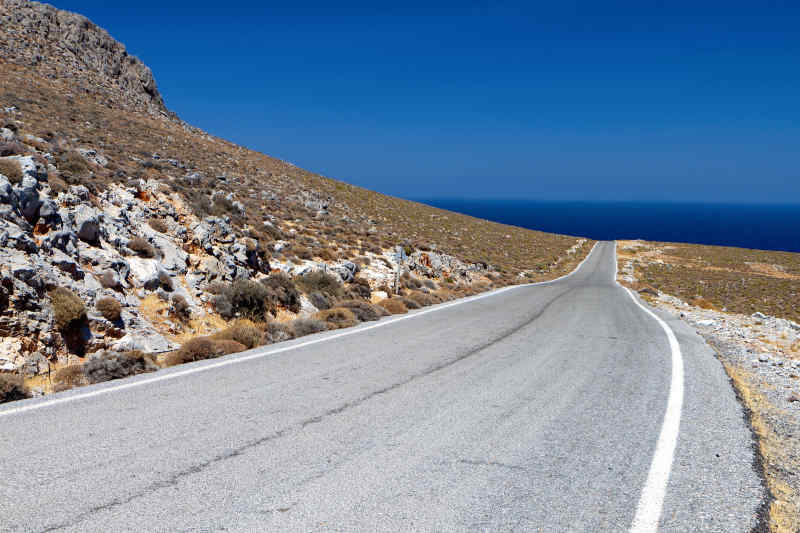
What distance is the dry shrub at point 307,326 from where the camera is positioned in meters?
9.14

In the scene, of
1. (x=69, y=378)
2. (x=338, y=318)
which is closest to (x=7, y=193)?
(x=69, y=378)

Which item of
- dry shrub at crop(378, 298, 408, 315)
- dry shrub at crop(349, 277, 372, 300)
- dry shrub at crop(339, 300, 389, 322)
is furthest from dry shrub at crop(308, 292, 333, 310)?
dry shrub at crop(349, 277, 372, 300)

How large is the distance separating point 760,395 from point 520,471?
5068 millimetres

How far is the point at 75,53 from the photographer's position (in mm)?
44562

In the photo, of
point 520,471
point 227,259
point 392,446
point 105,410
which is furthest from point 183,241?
point 520,471

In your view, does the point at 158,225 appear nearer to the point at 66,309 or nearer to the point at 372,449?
the point at 66,309

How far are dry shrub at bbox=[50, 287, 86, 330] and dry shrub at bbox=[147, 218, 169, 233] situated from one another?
4672 millimetres

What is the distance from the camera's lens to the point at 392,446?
425 centimetres

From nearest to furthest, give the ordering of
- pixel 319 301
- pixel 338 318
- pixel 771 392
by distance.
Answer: pixel 771 392
pixel 338 318
pixel 319 301

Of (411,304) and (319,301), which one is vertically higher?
(319,301)

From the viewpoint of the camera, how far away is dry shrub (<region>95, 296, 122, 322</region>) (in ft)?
25.4

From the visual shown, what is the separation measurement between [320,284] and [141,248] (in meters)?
4.81

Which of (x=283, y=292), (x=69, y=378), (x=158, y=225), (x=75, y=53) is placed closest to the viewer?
(x=69, y=378)

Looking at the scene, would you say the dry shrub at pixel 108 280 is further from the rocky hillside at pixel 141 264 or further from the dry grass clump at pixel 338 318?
the dry grass clump at pixel 338 318
